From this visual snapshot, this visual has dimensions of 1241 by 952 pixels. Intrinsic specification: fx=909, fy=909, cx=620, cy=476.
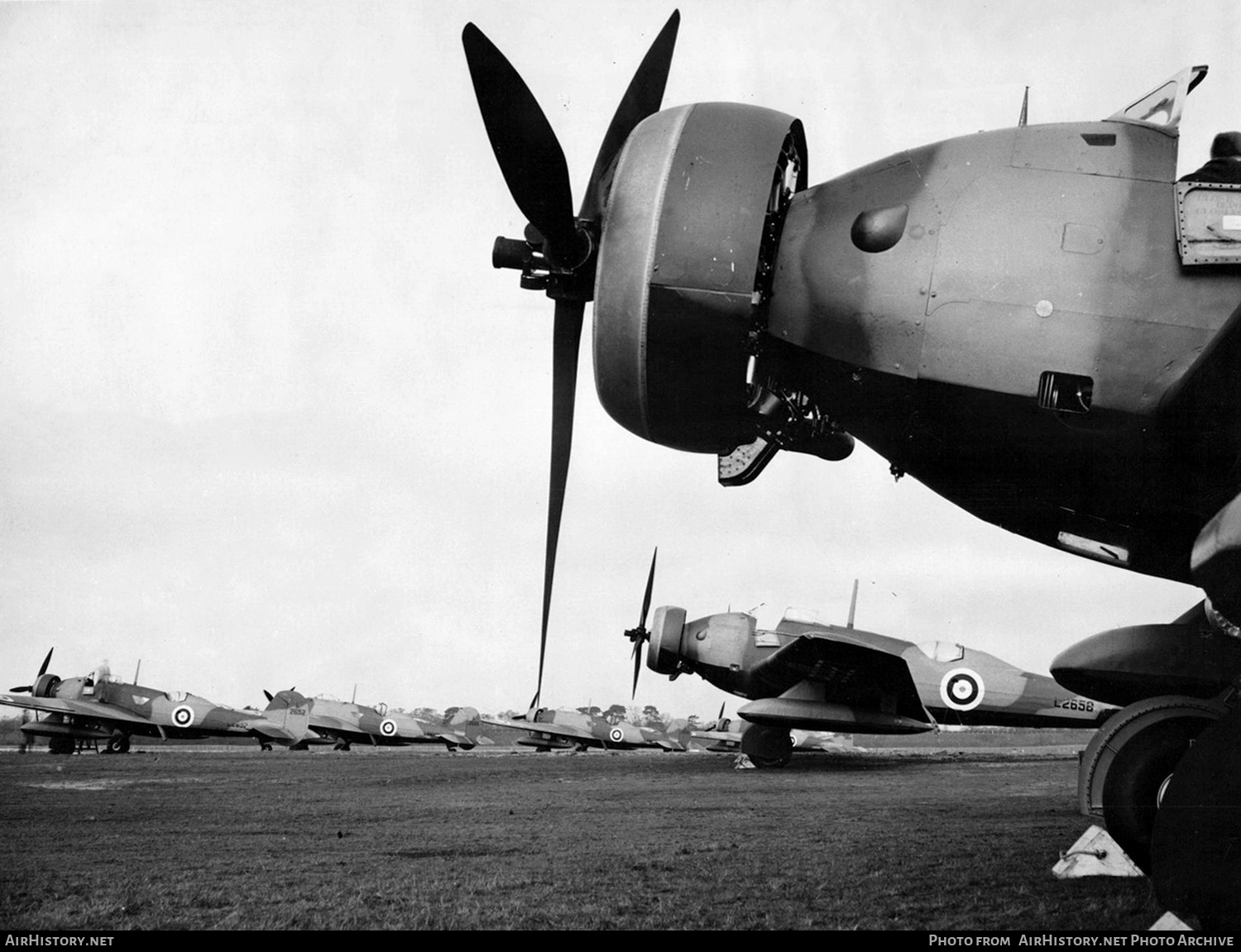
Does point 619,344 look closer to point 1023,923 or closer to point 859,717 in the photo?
point 1023,923

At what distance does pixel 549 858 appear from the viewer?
580 centimetres

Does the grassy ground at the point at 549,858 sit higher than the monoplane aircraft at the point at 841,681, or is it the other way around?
the monoplane aircraft at the point at 841,681

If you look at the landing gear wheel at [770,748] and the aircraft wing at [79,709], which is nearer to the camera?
the landing gear wheel at [770,748]

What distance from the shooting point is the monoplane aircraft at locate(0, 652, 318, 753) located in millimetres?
25688

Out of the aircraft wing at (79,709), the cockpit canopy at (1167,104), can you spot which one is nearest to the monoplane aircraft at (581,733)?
the aircraft wing at (79,709)

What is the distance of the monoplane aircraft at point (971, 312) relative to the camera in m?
3.09

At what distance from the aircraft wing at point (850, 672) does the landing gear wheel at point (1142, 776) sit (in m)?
10.9

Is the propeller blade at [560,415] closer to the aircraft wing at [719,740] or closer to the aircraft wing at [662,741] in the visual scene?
the aircraft wing at [662,741]

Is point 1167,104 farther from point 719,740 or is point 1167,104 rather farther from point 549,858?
point 719,740

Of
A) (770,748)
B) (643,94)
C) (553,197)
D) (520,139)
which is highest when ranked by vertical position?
(643,94)

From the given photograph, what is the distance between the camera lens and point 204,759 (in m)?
19.8

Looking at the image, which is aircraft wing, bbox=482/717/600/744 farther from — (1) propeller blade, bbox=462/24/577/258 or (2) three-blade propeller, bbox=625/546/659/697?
(1) propeller blade, bbox=462/24/577/258

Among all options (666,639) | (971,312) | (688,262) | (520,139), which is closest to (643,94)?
(520,139)

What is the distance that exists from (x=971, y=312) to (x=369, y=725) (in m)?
31.3
